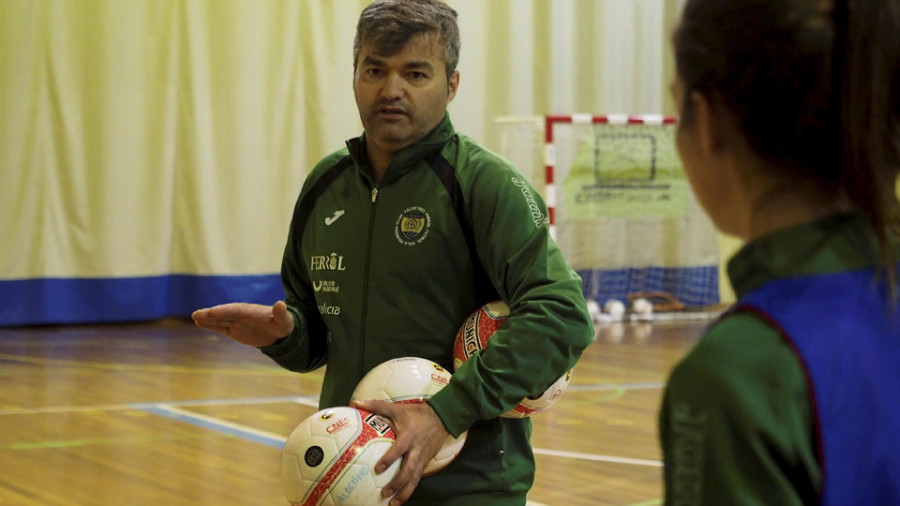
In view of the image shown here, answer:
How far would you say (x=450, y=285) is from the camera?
2.20 metres

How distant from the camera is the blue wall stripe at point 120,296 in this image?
8.59 metres

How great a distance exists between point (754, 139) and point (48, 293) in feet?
27.7

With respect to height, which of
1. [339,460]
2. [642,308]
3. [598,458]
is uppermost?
[339,460]

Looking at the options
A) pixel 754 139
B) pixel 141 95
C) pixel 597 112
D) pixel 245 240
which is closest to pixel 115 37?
pixel 141 95

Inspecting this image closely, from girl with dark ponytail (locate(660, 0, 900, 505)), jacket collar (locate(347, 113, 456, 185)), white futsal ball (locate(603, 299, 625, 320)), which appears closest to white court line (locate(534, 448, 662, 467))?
jacket collar (locate(347, 113, 456, 185))

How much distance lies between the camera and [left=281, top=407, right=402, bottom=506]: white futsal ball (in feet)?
6.42

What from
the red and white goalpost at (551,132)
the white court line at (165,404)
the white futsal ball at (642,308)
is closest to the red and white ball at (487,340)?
the white court line at (165,404)

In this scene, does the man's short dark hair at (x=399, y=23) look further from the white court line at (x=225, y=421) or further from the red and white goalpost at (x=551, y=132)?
the red and white goalpost at (x=551, y=132)

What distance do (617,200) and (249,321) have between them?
741 cm

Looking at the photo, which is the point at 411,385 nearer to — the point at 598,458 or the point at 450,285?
the point at 450,285

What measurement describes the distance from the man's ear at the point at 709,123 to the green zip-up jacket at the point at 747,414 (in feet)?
0.38

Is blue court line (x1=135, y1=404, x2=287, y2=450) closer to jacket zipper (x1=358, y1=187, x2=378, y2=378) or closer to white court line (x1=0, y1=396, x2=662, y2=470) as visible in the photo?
white court line (x1=0, y1=396, x2=662, y2=470)

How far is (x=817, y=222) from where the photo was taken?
94 centimetres

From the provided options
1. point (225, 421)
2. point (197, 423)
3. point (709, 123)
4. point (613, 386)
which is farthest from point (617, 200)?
point (709, 123)
